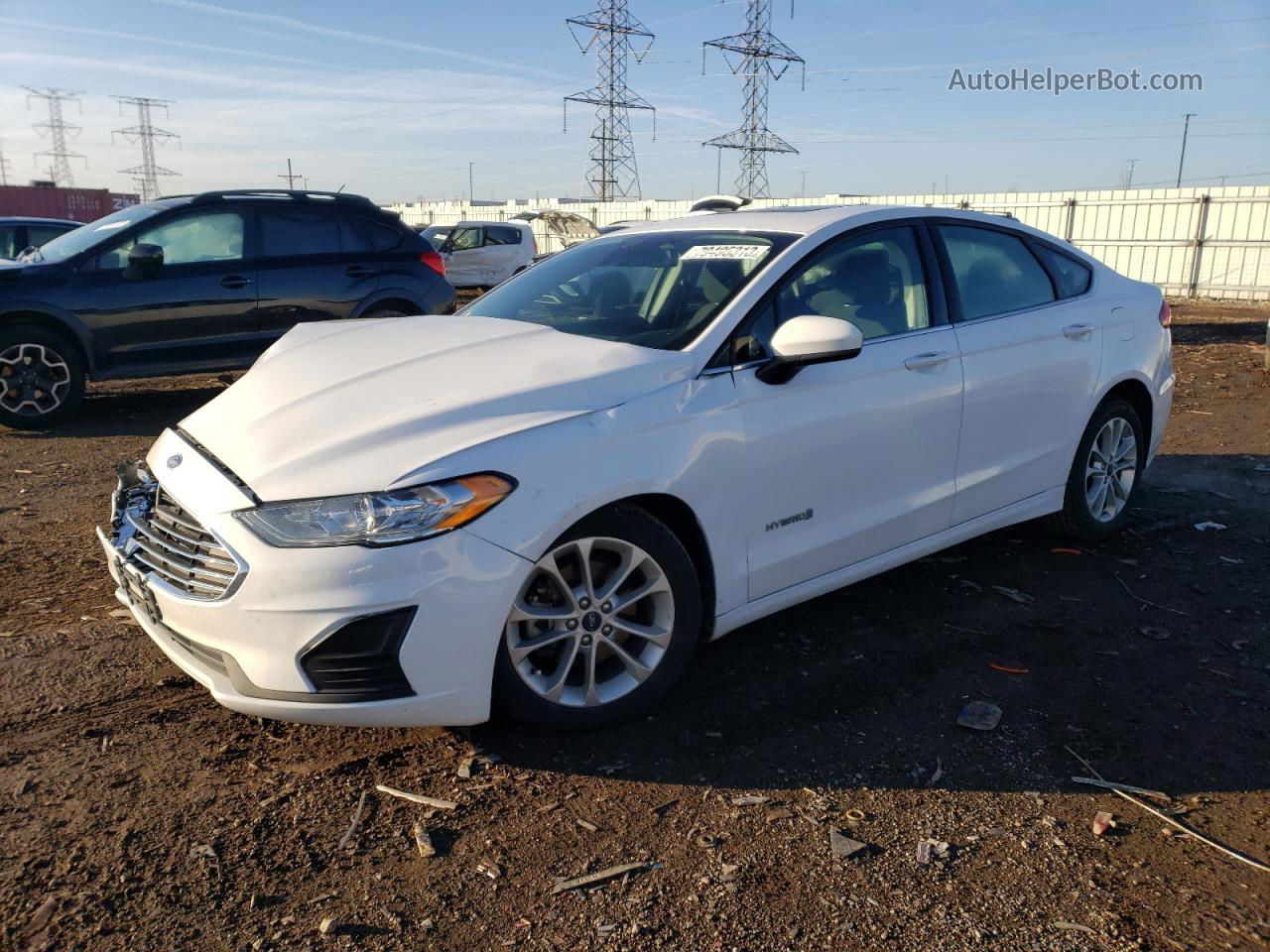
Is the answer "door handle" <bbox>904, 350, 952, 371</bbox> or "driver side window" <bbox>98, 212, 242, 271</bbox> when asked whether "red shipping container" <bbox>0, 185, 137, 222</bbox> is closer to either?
"driver side window" <bbox>98, 212, 242, 271</bbox>

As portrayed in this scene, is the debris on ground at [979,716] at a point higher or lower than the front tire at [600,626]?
lower

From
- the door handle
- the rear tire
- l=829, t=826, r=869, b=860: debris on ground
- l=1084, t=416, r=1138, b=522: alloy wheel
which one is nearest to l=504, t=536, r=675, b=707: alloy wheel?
l=829, t=826, r=869, b=860: debris on ground

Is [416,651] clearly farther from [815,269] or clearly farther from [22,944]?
[815,269]

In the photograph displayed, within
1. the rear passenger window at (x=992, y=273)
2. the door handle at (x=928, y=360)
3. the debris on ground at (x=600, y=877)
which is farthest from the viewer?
the rear passenger window at (x=992, y=273)

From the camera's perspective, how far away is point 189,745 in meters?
3.03

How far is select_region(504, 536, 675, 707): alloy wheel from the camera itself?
2939 mm

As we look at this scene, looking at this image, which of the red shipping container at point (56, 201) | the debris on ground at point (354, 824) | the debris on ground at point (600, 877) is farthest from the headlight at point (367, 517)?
the red shipping container at point (56, 201)

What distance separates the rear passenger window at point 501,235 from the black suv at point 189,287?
1387 centimetres

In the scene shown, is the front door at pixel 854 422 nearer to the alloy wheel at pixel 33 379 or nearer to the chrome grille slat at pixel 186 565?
the chrome grille slat at pixel 186 565

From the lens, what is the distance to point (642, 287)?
3.89 m

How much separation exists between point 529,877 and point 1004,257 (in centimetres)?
351

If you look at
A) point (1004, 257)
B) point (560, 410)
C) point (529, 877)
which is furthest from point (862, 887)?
point (1004, 257)

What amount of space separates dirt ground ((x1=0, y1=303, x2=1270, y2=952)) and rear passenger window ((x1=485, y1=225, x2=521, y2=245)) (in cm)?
1904

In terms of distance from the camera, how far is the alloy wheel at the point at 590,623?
2.94 metres
